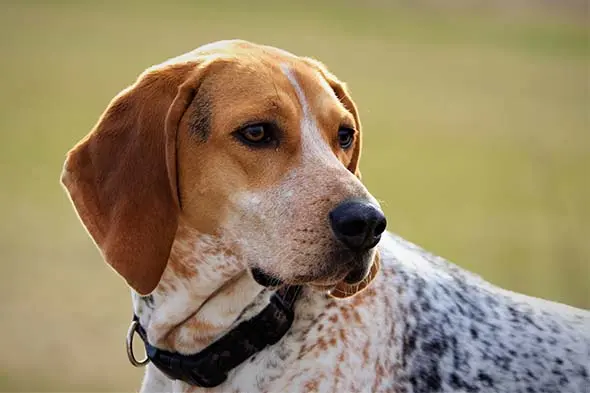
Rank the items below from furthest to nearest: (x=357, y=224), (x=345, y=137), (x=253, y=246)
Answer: (x=345, y=137) < (x=253, y=246) < (x=357, y=224)

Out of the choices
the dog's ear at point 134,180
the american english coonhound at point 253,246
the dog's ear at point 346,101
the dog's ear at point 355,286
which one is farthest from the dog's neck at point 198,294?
the dog's ear at point 346,101

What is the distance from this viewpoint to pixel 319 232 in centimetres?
415

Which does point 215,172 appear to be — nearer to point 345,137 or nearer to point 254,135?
point 254,135

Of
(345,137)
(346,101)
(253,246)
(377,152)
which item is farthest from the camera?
(377,152)

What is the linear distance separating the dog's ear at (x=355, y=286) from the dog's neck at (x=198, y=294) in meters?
0.28

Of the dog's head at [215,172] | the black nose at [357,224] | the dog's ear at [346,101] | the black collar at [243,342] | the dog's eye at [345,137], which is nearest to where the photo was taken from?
the black nose at [357,224]

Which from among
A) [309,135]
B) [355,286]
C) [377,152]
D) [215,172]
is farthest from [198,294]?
[377,152]

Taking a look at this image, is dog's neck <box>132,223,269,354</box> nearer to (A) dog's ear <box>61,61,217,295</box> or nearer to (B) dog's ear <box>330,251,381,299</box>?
(A) dog's ear <box>61,61,217,295</box>

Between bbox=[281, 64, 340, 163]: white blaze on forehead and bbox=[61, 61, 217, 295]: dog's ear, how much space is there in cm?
40

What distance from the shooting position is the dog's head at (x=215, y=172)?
4266mm

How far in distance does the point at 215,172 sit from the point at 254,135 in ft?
0.65

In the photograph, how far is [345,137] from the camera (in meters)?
4.71

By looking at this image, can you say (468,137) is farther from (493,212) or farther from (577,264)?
(577,264)

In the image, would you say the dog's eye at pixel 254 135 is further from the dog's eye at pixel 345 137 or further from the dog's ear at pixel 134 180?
the dog's eye at pixel 345 137
